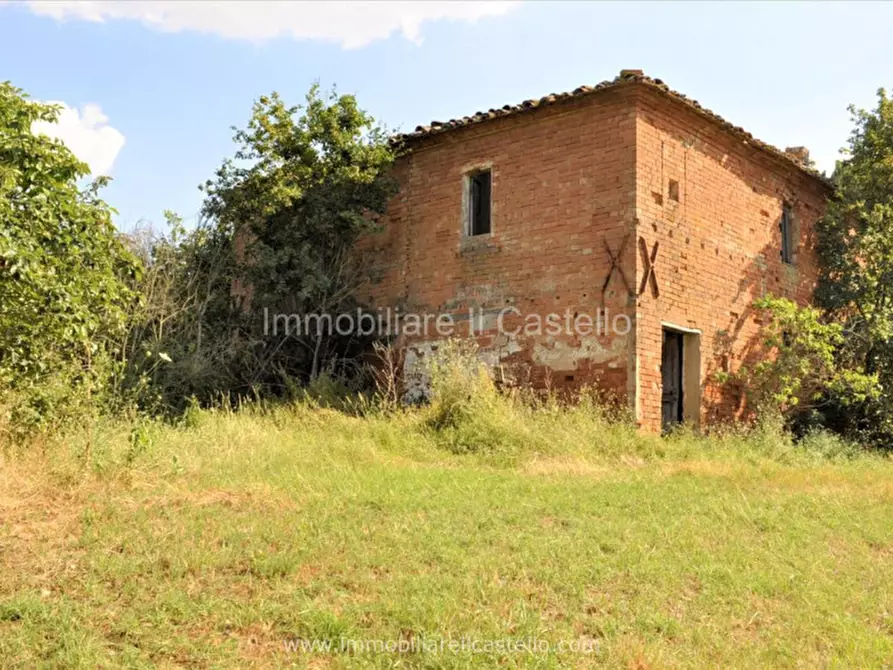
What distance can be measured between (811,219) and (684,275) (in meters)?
4.90

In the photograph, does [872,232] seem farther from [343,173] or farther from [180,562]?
[180,562]

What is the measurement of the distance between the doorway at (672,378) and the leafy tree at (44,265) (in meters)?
8.05

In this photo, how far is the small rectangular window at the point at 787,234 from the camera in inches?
571

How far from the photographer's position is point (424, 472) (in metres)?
7.98

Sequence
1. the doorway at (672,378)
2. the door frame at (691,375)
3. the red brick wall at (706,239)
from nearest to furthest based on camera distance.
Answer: the red brick wall at (706,239) < the door frame at (691,375) < the doorway at (672,378)

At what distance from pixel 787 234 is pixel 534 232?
5705mm

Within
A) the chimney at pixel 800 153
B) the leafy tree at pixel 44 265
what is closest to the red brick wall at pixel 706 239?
the chimney at pixel 800 153

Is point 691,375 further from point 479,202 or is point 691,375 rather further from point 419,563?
point 419,563

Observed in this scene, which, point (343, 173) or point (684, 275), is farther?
point (343, 173)

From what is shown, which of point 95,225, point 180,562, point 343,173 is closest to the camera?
point 180,562

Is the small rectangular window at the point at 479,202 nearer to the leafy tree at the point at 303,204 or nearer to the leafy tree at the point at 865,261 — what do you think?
the leafy tree at the point at 303,204

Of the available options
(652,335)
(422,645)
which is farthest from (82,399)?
(652,335)

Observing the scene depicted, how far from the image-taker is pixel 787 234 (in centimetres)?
1466

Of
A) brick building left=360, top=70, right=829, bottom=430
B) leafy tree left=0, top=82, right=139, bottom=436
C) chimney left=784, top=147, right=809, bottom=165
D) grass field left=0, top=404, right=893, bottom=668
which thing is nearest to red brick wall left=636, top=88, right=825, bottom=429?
brick building left=360, top=70, right=829, bottom=430
